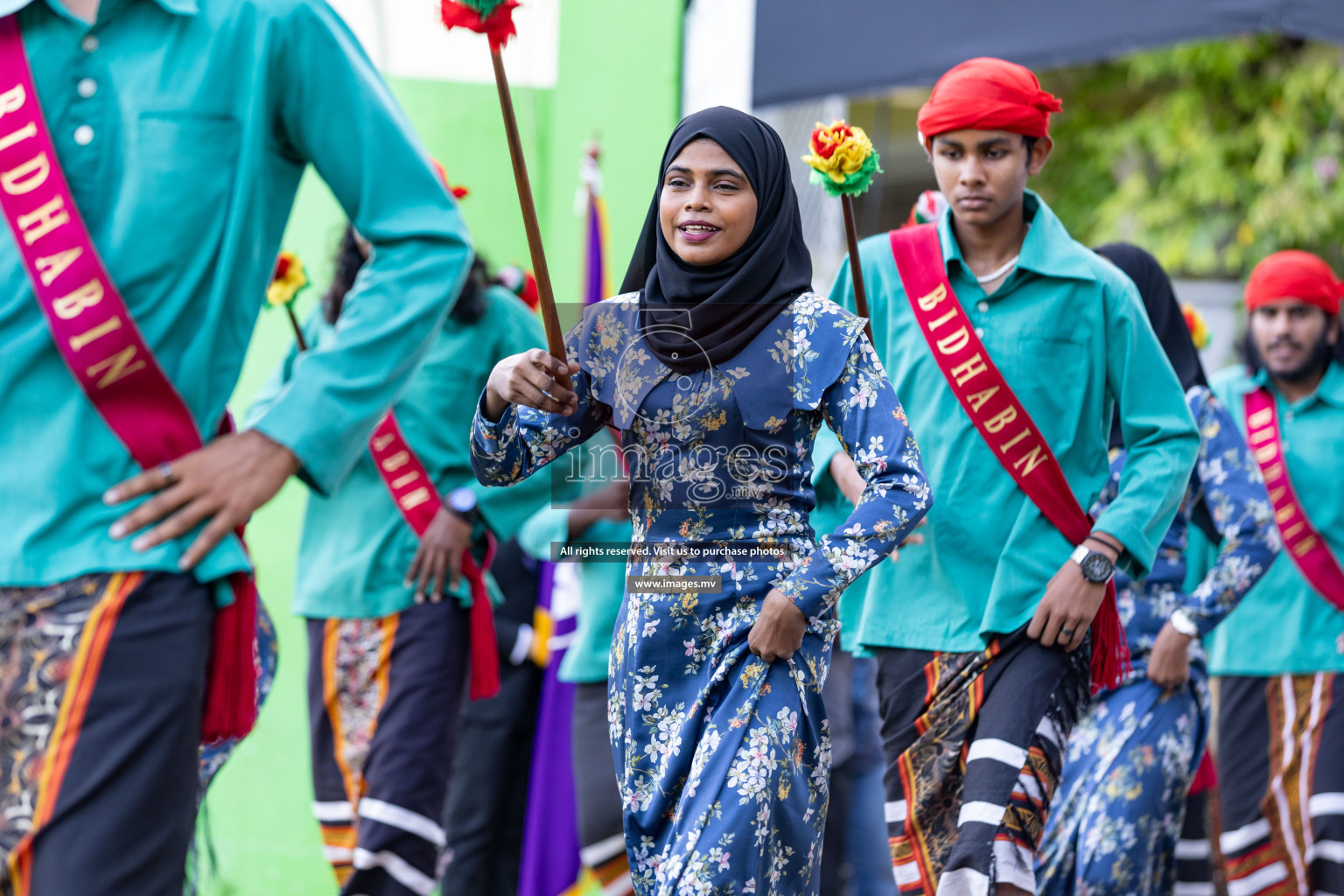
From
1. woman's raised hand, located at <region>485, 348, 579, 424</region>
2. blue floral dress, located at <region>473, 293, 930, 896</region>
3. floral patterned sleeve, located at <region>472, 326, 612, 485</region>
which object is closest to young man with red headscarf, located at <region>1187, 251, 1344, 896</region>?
blue floral dress, located at <region>473, 293, 930, 896</region>

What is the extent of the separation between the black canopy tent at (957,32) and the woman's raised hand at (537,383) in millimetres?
3327

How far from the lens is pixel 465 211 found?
6.71m

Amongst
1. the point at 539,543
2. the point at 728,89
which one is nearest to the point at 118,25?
the point at 539,543

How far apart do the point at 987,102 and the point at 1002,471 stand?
0.96m

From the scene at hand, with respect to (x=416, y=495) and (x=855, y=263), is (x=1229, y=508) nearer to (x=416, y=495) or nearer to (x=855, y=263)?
(x=855, y=263)

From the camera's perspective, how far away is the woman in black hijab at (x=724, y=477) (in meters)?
Result: 2.94

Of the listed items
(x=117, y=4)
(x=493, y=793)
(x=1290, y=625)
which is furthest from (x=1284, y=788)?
(x=117, y=4)

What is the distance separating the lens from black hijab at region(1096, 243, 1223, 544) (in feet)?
15.9

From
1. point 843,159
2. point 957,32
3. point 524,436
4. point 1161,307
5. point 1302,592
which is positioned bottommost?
point 1302,592

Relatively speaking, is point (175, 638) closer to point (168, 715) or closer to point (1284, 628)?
point (168, 715)

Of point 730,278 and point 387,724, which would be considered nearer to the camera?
point 730,278

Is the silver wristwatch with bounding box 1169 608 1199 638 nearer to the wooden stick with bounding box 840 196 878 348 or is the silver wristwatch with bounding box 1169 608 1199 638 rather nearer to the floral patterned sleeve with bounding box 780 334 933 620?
the wooden stick with bounding box 840 196 878 348

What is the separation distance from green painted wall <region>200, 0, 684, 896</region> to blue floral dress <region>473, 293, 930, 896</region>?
327 cm

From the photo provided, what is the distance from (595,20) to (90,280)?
15.4ft
